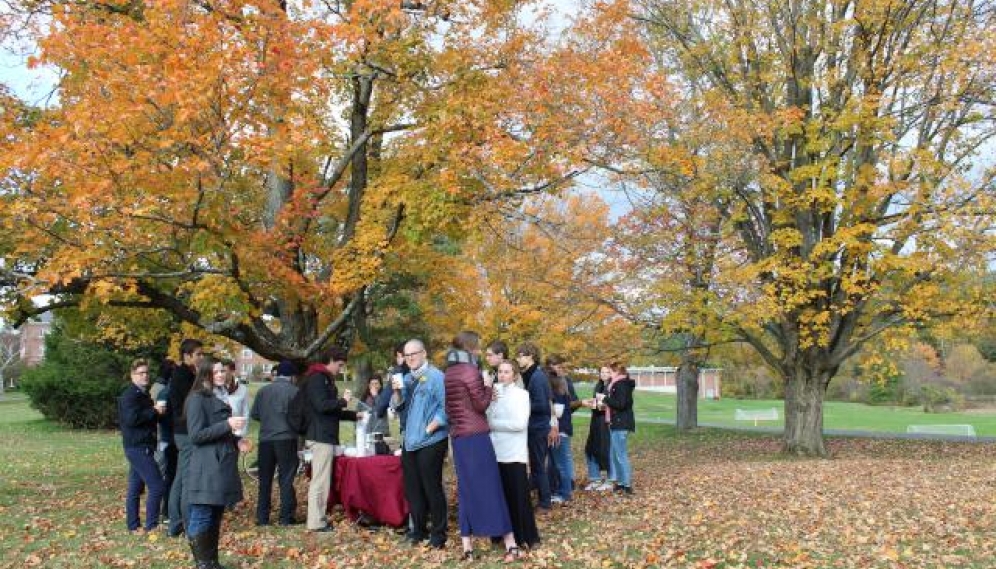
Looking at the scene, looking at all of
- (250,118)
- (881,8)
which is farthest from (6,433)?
(881,8)

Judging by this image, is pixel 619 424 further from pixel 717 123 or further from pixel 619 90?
pixel 717 123

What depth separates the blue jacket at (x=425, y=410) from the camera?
7.15 m

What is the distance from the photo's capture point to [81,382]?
28.1m

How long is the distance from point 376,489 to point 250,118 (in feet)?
15.2

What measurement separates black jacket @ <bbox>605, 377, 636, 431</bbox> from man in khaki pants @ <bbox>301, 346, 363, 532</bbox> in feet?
11.4

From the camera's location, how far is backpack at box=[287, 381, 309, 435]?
856 cm

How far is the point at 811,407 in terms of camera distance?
1725 centimetres

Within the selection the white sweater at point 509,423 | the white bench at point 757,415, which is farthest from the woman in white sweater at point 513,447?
the white bench at point 757,415

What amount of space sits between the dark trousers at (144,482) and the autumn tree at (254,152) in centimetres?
194

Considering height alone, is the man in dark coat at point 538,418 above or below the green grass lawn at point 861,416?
above

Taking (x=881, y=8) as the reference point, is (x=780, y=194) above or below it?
below

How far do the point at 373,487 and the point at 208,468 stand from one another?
2.29 metres

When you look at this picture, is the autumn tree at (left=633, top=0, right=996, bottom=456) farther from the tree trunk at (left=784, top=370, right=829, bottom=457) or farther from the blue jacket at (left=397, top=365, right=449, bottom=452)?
the blue jacket at (left=397, top=365, right=449, bottom=452)

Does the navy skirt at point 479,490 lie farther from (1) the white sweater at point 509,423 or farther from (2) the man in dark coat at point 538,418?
(2) the man in dark coat at point 538,418
